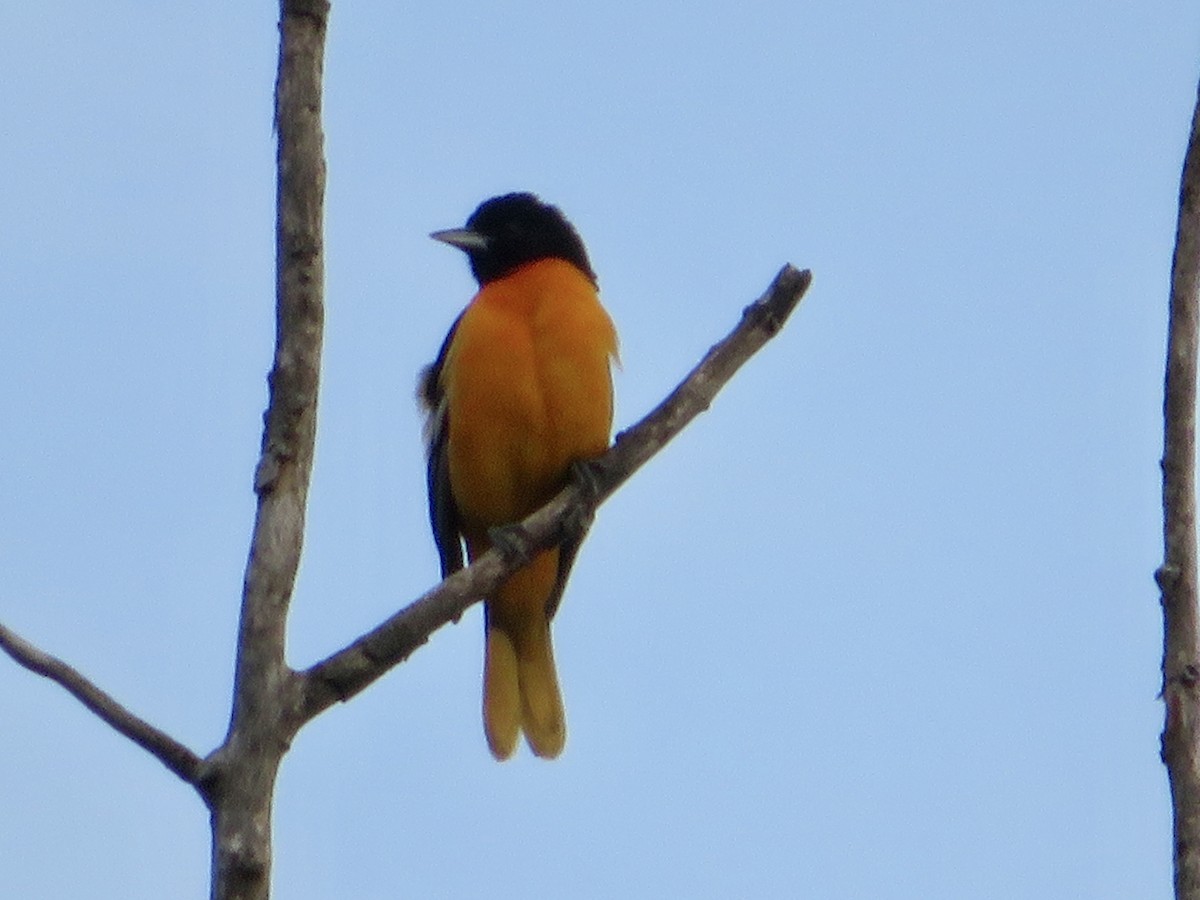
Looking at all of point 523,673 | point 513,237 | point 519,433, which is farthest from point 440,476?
point 513,237

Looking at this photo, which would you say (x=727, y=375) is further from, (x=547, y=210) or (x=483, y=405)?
(x=547, y=210)

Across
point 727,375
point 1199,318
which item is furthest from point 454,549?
point 1199,318

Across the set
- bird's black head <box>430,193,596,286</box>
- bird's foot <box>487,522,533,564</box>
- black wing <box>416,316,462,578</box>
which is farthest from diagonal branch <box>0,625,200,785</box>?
bird's black head <box>430,193,596,286</box>

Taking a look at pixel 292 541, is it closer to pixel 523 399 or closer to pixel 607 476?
pixel 607 476

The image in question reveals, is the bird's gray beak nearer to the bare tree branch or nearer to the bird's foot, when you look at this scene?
the bird's foot

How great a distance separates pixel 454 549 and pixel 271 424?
2.83 meters

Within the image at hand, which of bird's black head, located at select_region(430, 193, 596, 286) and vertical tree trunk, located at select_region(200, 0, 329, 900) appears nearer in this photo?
vertical tree trunk, located at select_region(200, 0, 329, 900)

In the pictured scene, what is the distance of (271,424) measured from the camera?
375cm

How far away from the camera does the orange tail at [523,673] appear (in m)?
6.54

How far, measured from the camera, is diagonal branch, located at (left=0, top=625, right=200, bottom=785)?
3264mm

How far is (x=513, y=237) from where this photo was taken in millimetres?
7215

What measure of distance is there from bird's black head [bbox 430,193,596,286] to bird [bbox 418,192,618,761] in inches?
0.9

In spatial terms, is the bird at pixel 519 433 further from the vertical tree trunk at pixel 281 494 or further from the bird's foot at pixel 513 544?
the vertical tree trunk at pixel 281 494

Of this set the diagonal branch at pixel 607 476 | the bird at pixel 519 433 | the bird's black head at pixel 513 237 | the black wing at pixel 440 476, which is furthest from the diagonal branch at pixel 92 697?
the bird's black head at pixel 513 237
